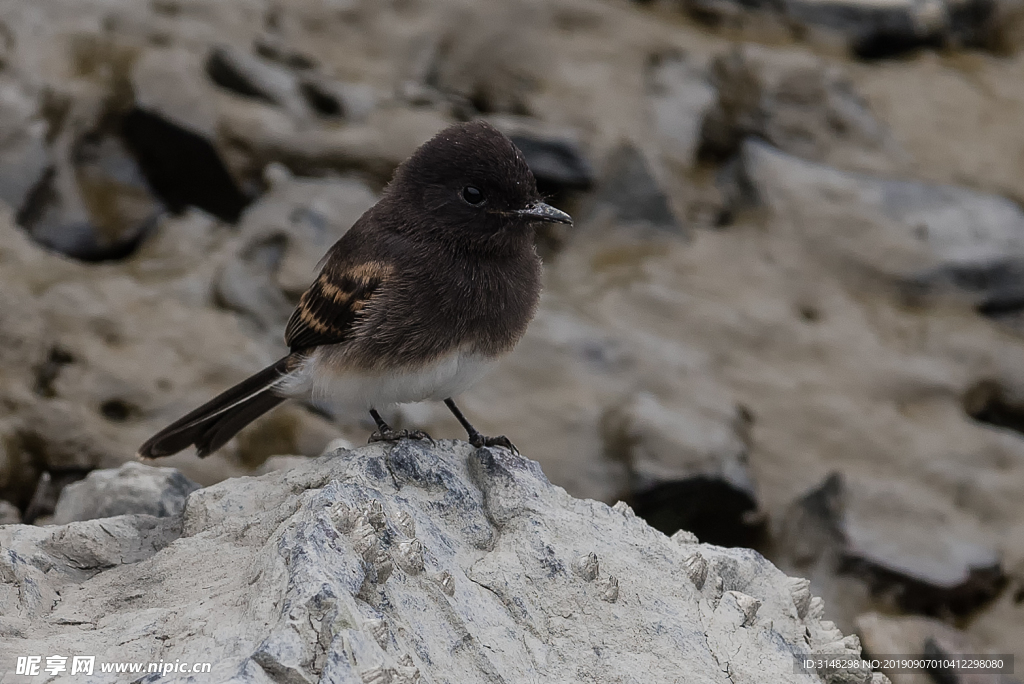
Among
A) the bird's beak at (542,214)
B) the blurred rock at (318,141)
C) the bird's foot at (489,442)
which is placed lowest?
the blurred rock at (318,141)

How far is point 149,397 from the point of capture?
7309 millimetres

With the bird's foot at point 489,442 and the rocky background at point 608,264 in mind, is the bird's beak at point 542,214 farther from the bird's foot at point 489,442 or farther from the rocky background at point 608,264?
the rocky background at point 608,264

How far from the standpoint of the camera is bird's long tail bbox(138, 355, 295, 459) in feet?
17.4

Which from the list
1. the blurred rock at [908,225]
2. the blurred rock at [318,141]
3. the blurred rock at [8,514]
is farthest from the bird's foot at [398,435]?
the blurred rock at [908,225]

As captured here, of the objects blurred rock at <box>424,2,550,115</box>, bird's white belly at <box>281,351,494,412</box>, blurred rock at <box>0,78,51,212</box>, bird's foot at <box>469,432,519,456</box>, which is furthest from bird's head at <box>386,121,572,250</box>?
blurred rock at <box>424,2,550,115</box>

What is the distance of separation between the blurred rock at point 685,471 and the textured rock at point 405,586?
2.96 m

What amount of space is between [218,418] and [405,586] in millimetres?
2078

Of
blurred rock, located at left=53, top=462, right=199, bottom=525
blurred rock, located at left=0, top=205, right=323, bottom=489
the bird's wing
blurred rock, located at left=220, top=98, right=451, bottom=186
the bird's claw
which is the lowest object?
blurred rock, located at left=0, top=205, right=323, bottom=489

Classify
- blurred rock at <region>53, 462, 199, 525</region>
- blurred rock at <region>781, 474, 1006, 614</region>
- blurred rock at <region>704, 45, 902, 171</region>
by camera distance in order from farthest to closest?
blurred rock at <region>704, 45, 902, 171</region> < blurred rock at <region>781, 474, 1006, 614</region> < blurred rock at <region>53, 462, 199, 525</region>

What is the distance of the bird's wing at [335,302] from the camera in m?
4.93

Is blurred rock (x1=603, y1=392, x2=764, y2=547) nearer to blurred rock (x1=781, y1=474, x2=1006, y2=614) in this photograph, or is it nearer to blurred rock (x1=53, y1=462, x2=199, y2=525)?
blurred rock (x1=781, y1=474, x2=1006, y2=614)

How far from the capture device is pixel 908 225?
10.5 metres

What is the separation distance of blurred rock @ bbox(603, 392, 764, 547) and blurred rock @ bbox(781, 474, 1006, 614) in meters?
0.42

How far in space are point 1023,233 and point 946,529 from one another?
3.95m
